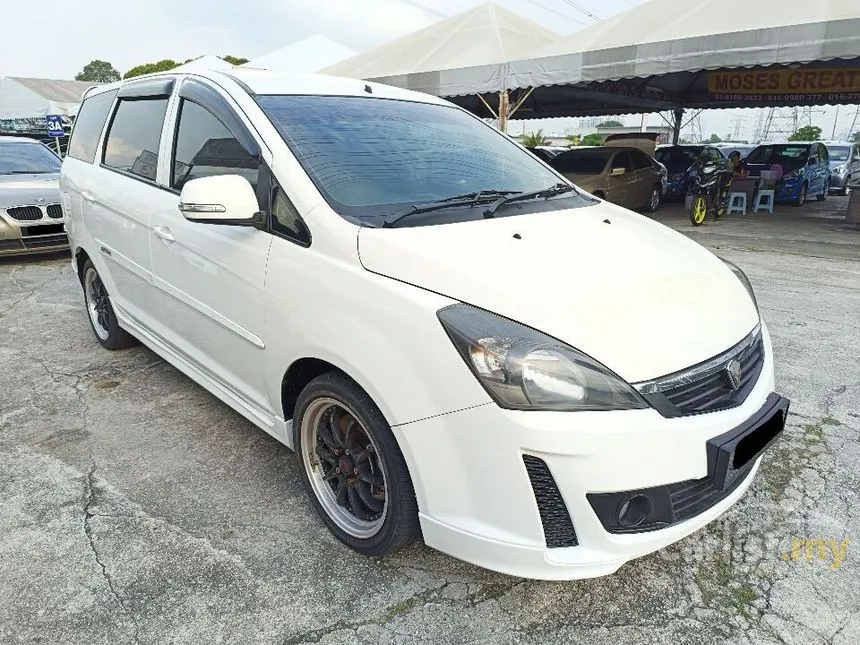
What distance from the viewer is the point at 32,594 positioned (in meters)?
2.08

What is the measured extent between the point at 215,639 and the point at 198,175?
6.36ft

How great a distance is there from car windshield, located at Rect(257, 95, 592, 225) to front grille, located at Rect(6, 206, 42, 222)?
21.0ft

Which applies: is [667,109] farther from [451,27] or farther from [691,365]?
[691,365]

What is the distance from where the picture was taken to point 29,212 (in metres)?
7.48

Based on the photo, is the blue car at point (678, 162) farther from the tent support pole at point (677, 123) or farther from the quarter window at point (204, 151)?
the quarter window at point (204, 151)

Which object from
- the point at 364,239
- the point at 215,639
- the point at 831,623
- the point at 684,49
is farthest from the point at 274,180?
the point at 684,49

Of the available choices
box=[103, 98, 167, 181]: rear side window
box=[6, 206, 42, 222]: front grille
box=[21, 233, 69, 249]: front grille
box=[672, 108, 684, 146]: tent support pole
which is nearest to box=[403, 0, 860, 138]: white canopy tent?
box=[672, 108, 684, 146]: tent support pole

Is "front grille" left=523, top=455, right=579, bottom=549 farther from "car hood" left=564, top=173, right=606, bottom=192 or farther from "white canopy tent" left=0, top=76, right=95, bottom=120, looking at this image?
"white canopy tent" left=0, top=76, right=95, bottom=120

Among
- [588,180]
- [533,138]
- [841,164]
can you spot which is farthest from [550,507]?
[533,138]

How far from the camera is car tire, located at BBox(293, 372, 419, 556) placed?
196 centimetres

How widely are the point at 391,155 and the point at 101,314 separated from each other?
9.44 feet

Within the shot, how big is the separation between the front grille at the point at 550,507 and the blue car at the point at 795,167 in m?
16.1

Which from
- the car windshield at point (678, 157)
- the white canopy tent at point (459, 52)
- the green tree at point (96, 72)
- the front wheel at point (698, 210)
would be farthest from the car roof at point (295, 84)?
the green tree at point (96, 72)

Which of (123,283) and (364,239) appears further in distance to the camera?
(123,283)
